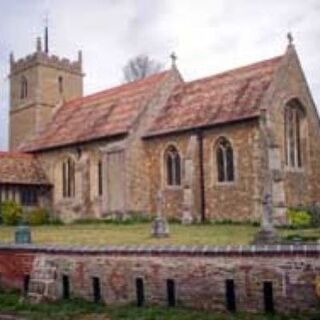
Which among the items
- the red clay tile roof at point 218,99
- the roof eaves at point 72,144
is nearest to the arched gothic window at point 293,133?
the red clay tile roof at point 218,99

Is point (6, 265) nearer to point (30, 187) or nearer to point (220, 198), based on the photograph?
point (220, 198)

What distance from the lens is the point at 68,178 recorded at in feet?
124

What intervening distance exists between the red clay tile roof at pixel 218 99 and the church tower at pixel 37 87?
19024 mm

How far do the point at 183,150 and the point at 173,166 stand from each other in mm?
1347

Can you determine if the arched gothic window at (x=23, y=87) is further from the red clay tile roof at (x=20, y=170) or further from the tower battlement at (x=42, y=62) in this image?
the red clay tile roof at (x=20, y=170)

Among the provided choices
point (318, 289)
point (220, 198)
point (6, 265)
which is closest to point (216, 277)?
point (318, 289)

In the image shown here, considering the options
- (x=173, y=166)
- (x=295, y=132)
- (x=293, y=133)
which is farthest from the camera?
(x=173, y=166)

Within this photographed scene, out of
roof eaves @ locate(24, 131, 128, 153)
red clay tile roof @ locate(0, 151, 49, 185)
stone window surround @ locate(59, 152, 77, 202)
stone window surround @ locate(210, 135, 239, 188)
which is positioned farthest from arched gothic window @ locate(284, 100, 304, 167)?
red clay tile roof @ locate(0, 151, 49, 185)

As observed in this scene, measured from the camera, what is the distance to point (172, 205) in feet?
105

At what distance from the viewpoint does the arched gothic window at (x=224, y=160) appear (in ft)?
97.2

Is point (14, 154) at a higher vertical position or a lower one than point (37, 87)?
lower

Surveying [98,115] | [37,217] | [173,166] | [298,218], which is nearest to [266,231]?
[298,218]

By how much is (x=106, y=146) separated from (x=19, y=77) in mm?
23052

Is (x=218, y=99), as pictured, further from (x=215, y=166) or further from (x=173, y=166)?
(x=173, y=166)
